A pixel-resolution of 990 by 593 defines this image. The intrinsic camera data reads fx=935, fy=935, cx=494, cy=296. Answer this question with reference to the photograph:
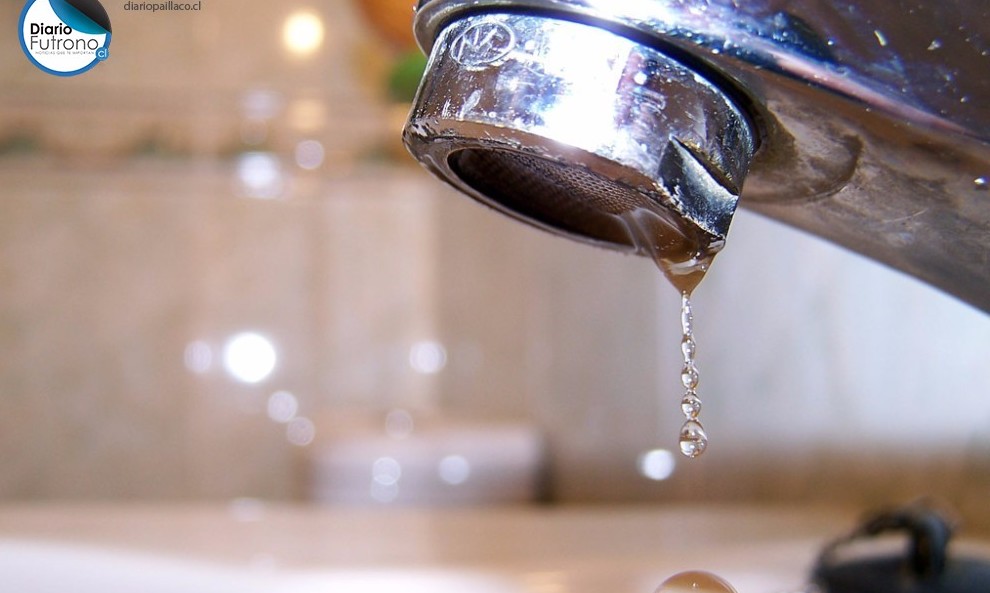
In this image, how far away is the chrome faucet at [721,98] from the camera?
16cm

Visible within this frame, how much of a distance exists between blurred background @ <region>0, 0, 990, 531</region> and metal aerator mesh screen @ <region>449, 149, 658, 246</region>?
0.64m

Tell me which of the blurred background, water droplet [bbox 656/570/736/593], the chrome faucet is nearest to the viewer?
the chrome faucet

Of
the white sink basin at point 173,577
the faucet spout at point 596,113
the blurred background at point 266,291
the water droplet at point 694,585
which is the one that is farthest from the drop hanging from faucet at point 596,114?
the blurred background at point 266,291

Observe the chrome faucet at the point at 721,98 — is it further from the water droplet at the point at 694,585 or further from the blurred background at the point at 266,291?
the blurred background at the point at 266,291

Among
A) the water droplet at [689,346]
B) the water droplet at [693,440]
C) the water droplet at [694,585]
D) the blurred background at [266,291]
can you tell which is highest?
the blurred background at [266,291]

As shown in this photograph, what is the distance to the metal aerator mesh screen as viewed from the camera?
20 cm

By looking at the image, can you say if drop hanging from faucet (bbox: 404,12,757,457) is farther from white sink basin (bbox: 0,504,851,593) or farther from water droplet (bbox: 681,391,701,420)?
white sink basin (bbox: 0,504,851,593)

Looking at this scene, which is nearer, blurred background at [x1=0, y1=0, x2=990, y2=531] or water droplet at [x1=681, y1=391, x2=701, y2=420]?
water droplet at [x1=681, y1=391, x2=701, y2=420]

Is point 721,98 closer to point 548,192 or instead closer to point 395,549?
point 548,192

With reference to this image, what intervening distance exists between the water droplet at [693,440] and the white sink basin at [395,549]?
0.39 feet

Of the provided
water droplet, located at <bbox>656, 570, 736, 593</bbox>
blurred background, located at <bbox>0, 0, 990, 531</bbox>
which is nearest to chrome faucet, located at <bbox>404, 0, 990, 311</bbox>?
water droplet, located at <bbox>656, 570, 736, 593</bbox>

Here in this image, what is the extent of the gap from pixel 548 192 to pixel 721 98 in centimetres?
6

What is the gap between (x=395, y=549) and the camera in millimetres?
471

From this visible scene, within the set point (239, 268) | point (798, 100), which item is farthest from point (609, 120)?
point (239, 268)
